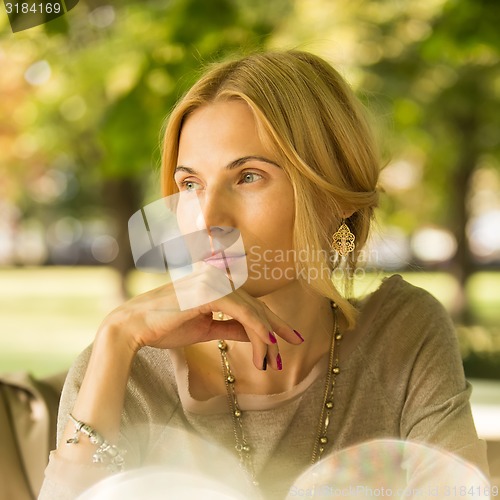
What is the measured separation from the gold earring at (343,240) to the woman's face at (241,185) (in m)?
0.19

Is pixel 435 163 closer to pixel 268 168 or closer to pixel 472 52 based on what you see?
pixel 472 52

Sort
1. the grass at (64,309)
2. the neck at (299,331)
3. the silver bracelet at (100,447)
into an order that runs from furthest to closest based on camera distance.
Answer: the grass at (64,309), the neck at (299,331), the silver bracelet at (100,447)

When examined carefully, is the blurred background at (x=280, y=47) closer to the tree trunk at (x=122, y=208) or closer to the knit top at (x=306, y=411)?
the tree trunk at (x=122, y=208)

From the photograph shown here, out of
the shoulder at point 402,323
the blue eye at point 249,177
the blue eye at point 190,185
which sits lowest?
the shoulder at point 402,323

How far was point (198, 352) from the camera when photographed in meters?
1.73

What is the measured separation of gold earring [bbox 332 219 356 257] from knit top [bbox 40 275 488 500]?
23cm

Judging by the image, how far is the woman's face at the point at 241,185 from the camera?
1.54m

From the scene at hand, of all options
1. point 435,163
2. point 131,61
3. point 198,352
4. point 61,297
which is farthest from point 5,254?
point 198,352

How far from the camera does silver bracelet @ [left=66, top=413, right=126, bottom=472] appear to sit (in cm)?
137

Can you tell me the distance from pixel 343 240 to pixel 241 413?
19.4 inches

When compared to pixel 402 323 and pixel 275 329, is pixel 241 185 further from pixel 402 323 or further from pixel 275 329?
pixel 402 323

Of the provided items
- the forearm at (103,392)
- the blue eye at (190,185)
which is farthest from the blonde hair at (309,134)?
the forearm at (103,392)

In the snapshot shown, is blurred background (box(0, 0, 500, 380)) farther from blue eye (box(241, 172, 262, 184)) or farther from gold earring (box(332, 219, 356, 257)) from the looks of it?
blue eye (box(241, 172, 262, 184))

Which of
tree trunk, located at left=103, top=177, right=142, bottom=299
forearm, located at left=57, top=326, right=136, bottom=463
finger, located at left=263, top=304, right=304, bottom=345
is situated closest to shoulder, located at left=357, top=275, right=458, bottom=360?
finger, located at left=263, top=304, right=304, bottom=345
